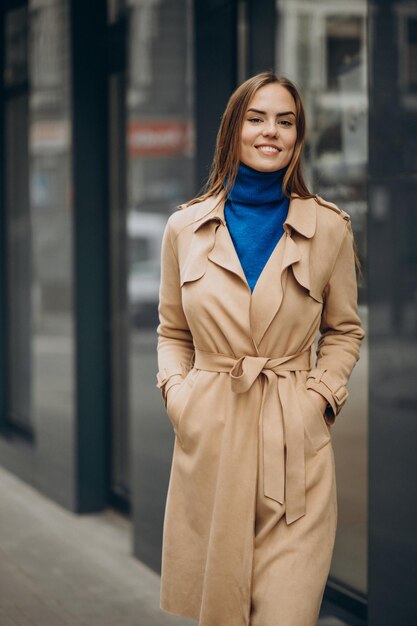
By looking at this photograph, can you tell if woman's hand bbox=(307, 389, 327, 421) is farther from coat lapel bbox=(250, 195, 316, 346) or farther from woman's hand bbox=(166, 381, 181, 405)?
woman's hand bbox=(166, 381, 181, 405)

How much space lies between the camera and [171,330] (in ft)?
13.2

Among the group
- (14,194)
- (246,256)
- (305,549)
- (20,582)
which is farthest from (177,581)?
(14,194)

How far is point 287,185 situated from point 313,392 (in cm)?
68

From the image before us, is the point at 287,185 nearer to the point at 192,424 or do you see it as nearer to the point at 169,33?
the point at 192,424

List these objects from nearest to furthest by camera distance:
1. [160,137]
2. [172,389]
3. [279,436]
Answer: [279,436] < [172,389] < [160,137]

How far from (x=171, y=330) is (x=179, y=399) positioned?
0.35m

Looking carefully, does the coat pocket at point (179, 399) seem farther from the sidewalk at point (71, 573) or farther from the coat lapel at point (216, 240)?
the sidewalk at point (71, 573)

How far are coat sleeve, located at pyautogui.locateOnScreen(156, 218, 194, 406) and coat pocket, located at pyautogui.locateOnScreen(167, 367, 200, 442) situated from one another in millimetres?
66

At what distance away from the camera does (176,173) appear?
20.8ft

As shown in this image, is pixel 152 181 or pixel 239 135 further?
pixel 152 181

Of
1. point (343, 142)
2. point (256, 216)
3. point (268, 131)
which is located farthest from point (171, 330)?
point (343, 142)

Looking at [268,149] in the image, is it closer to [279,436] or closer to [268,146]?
[268,146]

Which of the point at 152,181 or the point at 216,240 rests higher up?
the point at 152,181

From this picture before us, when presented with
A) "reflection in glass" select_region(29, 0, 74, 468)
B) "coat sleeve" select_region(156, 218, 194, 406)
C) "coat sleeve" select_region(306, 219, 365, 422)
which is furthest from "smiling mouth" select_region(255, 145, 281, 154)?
"reflection in glass" select_region(29, 0, 74, 468)
